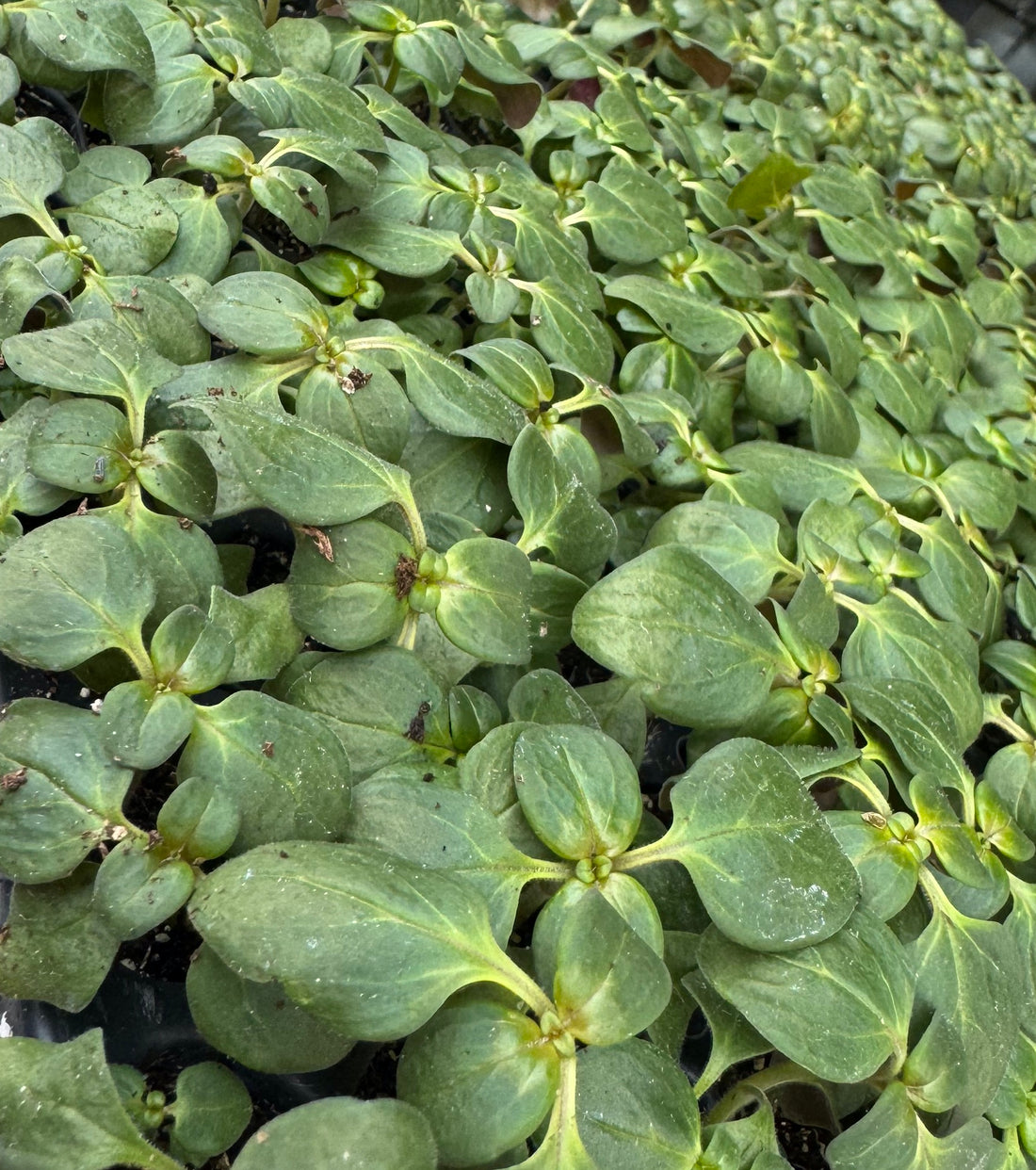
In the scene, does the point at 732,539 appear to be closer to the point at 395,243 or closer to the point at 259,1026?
the point at 395,243

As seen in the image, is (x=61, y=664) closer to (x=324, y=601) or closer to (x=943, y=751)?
(x=324, y=601)

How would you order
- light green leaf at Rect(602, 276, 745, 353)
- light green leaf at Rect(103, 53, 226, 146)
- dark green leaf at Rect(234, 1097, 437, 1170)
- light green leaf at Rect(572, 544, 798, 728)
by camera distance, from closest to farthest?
dark green leaf at Rect(234, 1097, 437, 1170) < light green leaf at Rect(572, 544, 798, 728) < light green leaf at Rect(103, 53, 226, 146) < light green leaf at Rect(602, 276, 745, 353)

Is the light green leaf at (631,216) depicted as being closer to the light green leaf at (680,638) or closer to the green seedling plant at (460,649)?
the green seedling plant at (460,649)

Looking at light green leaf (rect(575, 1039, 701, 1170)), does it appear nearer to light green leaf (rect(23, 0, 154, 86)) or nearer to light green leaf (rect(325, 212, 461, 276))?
light green leaf (rect(325, 212, 461, 276))

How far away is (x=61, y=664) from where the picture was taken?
46 cm

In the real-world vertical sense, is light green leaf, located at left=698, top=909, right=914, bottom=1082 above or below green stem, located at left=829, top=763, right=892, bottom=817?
below

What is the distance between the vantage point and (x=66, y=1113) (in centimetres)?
39

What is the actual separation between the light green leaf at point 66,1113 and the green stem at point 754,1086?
319mm

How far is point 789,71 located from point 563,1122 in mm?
1606

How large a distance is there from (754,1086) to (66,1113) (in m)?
0.37

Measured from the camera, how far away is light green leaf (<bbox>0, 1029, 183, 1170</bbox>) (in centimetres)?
39

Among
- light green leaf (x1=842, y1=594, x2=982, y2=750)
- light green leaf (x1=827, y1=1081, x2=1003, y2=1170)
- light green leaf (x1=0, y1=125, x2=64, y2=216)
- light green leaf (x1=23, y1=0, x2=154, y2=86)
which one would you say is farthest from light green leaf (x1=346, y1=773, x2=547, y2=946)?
light green leaf (x1=23, y1=0, x2=154, y2=86)

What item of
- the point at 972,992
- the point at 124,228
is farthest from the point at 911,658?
the point at 124,228

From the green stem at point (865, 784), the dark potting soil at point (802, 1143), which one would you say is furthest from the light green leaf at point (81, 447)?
the dark potting soil at point (802, 1143)
